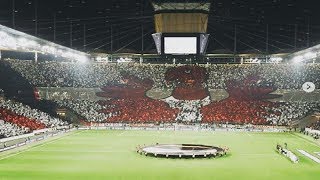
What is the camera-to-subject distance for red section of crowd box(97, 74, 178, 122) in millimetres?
71188

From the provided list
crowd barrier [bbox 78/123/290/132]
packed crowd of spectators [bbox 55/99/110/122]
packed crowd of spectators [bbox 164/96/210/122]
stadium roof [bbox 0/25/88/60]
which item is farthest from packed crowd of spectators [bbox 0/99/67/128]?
packed crowd of spectators [bbox 164/96/210/122]

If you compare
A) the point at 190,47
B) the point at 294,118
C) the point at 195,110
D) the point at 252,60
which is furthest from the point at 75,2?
the point at 252,60

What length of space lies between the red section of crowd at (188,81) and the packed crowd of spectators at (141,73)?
1.18 m

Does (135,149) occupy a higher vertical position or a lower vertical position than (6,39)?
lower

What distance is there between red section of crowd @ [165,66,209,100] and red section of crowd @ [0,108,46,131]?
2912 cm

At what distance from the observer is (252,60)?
87750 millimetres

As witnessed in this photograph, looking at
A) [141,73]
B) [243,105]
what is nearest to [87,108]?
[141,73]

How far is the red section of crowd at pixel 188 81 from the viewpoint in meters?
78.4

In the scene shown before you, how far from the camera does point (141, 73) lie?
278 feet

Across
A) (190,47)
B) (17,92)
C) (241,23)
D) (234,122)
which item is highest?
(241,23)

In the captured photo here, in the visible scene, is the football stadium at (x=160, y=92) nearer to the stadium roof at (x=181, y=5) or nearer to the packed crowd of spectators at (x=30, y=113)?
the stadium roof at (x=181, y=5)

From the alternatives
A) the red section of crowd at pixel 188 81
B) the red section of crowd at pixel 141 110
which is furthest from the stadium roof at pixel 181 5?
the red section of crowd at pixel 188 81

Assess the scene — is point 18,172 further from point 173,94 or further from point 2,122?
point 173,94

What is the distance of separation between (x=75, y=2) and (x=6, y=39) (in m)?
8.29
